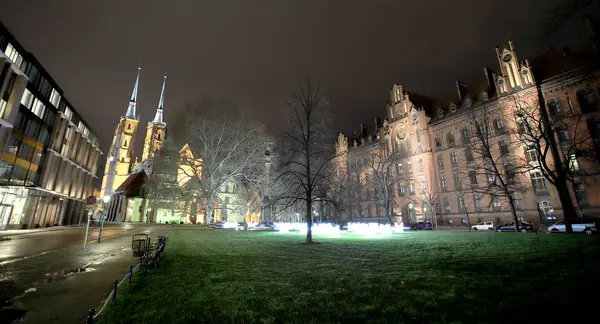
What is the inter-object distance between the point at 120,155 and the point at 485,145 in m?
109

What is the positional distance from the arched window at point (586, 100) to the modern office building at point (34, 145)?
231 ft

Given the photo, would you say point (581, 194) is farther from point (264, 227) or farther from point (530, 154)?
point (264, 227)

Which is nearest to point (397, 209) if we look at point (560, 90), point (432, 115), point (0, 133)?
point (432, 115)

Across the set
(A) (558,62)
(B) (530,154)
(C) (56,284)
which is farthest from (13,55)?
(A) (558,62)

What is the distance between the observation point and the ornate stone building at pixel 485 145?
33656 millimetres

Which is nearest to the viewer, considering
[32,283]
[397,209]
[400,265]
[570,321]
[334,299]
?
[570,321]

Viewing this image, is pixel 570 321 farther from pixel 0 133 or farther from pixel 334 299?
pixel 0 133

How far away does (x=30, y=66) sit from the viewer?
112 ft

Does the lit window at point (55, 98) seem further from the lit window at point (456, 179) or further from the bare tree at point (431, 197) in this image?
the lit window at point (456, 179)

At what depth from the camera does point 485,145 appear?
1120 inches

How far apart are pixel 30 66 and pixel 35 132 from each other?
8.86 metres

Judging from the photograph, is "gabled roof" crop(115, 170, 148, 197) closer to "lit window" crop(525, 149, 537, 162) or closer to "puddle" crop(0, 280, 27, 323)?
"puddle" crop(0, 280, 27, 323)

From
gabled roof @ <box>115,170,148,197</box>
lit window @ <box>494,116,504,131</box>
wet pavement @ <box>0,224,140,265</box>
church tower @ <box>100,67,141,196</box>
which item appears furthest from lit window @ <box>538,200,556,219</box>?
church tower @ <box>100,67,141,196</box>

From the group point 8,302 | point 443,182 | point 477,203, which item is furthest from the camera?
point 443,182
